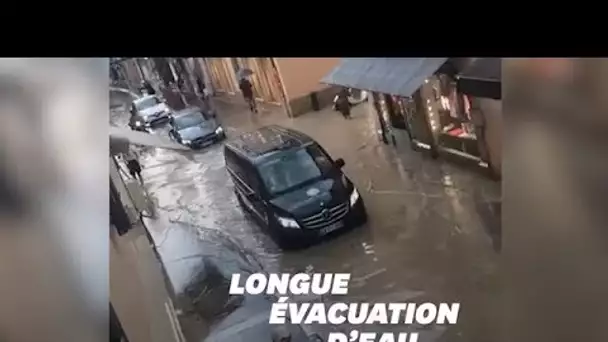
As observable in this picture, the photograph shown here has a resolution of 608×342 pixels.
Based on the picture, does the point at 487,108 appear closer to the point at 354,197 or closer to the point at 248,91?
the point at 354,197

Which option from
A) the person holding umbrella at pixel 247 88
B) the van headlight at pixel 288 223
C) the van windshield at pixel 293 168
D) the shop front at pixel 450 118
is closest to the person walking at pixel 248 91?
the person holding umbrella at pixel 247 88

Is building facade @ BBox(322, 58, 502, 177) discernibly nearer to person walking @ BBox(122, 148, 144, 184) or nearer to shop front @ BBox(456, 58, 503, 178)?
shop front @ BBox(456, 58, 503, 178)

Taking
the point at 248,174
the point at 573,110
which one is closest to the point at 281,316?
the point at 248,174

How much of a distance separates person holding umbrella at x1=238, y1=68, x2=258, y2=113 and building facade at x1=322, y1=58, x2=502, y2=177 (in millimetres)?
152

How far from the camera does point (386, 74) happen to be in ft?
5.70

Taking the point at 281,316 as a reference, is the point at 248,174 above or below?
above

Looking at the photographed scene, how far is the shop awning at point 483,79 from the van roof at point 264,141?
340 millimetres

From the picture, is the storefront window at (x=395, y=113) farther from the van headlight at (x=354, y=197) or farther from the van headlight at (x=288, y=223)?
the van headlight at (x=288, y=223)

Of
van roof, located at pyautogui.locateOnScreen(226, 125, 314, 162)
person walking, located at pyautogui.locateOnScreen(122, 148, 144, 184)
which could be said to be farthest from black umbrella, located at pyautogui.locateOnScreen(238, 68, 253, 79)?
person walking, located at pyautogui.locateOnScreen(122, 148, 144, 184)

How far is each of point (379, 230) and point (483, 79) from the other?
36 centimetres
